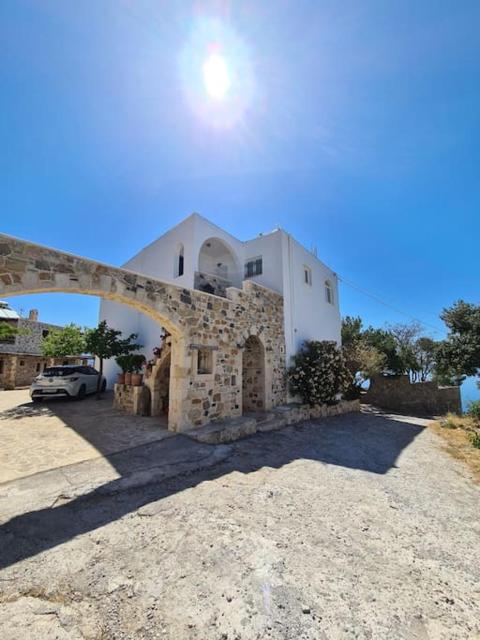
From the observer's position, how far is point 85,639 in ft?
5.20

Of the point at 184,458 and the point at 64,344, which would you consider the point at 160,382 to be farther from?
the point at 64,344

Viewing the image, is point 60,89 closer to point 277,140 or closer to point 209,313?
point 277,140

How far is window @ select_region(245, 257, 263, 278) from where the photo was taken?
36.6 ft

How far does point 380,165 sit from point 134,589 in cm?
1030

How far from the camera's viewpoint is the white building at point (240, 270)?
9953mm

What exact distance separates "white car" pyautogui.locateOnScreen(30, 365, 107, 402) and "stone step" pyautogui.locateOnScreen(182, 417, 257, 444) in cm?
663

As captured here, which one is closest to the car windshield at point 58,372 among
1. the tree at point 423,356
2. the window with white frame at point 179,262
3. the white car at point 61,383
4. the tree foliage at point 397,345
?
the white car at point 61,383

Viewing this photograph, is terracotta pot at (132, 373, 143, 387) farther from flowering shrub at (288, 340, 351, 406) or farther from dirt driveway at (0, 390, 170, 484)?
flowering shrub at (288, 340, 351, 406)

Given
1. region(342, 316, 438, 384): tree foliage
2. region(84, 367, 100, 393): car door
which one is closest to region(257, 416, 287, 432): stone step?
region(84, 367, 100, 393): car door

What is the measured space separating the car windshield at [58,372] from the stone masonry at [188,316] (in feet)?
20.7

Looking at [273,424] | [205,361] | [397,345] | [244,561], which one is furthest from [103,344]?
[397,345]

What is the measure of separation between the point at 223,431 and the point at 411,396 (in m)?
15.4

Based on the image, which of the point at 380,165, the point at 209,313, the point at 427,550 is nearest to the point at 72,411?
the point at 209,313

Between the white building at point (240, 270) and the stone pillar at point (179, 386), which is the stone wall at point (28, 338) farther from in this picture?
the stone pillar at point (179, 386)
